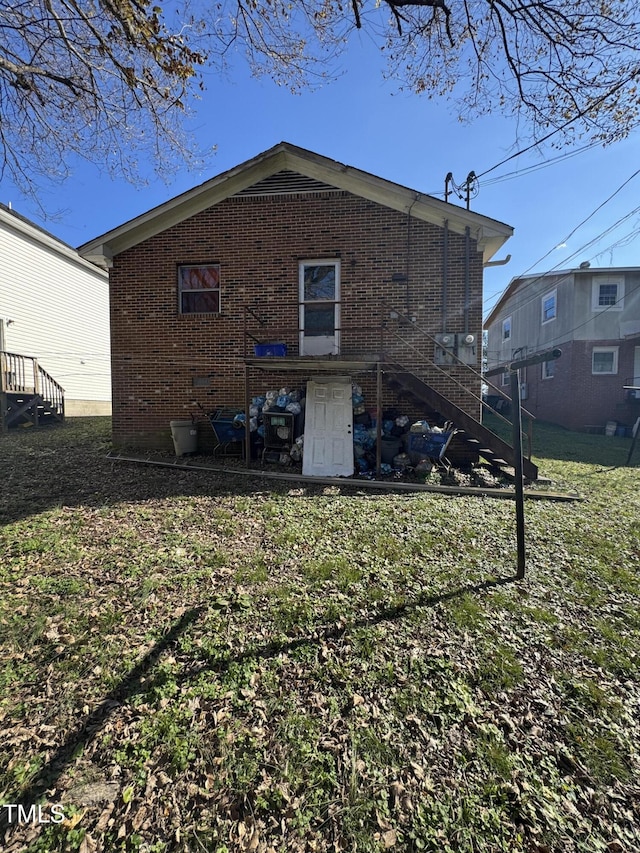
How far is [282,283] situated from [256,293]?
63 cm

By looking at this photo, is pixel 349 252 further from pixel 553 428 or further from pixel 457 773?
pixel 553 428

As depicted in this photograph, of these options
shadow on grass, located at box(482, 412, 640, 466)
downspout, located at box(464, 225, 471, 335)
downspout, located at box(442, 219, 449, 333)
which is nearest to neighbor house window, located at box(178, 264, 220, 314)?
downspout, located at box(442, 219, 449, 333)

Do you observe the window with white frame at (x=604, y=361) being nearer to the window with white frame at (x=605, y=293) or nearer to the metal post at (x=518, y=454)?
the window with white frame at (x=605, y=293)

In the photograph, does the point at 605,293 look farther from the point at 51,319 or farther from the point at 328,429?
the point at 51,319

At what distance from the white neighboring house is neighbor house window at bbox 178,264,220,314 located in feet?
16.5

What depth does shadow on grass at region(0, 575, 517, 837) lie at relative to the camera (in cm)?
170

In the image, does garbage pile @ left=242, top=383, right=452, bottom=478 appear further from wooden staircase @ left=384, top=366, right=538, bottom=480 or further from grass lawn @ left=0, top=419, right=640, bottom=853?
grass lawn @ left=0, top=419, right=640, bottom=853

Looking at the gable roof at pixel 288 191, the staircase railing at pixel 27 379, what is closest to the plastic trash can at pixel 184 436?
the gable roof at pixel 288 191

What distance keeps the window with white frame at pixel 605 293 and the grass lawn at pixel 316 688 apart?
16048mm

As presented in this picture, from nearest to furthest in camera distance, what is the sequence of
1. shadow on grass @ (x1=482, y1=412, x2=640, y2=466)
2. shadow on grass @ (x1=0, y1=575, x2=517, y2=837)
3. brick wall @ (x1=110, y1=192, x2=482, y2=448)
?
1. shadow on grass @ (x1=0, y1=575, x2=517, y2=837)
2. brick wall @ (x1=110, y1=192, x2=482, y2=448)
3. shadow on grass @ (x1=482, y1=412, x2=640, y2=466)

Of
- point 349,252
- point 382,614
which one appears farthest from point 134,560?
point 349,252

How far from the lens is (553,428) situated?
648 inches

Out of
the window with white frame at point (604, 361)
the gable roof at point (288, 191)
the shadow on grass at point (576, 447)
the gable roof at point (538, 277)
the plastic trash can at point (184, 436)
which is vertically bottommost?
the shadow on grass at point (576, 447)

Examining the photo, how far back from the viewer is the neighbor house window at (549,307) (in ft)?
57.0
